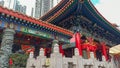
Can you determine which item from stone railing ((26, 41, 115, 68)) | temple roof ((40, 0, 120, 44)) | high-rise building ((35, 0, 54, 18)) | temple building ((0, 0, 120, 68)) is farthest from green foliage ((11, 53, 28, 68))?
high-rise building ((35, 0, 54, 18))

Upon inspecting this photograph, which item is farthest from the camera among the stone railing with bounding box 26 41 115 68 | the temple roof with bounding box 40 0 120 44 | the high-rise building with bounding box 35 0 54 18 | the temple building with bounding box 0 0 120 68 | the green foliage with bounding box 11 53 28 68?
the high-rise building with bounding box 35 0 54 18

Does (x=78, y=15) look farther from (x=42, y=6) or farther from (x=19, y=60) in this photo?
(x=42, y=6)

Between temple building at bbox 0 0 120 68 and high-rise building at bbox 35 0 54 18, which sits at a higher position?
high-rise building at bbox 35 0 54 18

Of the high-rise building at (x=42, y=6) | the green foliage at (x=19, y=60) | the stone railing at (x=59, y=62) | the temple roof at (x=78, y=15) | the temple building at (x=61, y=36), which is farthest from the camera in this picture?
the high-rise building at (x=42, y=6)

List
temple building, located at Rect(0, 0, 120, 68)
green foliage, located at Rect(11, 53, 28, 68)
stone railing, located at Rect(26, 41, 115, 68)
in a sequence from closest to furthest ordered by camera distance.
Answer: stone railing, located at Rect(26, 41, 115, 68) → temple building, located at Rect(0, 0, 120, 68) → green foliage, located at Rect(11, 53, 28, 68)

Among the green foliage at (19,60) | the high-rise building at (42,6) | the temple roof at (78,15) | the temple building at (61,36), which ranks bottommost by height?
the green foliage at (19,60)

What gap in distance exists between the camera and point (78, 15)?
38.2 feet

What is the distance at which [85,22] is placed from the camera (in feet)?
41.2

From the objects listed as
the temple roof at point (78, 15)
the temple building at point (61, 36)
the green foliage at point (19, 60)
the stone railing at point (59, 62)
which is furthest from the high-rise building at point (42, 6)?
the stone railing at point (59, 62)

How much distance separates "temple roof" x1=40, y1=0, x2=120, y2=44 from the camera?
10.8m

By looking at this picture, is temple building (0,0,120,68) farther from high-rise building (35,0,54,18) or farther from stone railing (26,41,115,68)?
high-rise building (35,0,54,18)

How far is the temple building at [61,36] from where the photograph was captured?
6.57m

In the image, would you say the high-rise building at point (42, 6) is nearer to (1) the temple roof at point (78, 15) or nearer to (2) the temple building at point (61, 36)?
(2) the temple building at point (61, 36)

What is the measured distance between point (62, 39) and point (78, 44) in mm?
1150
